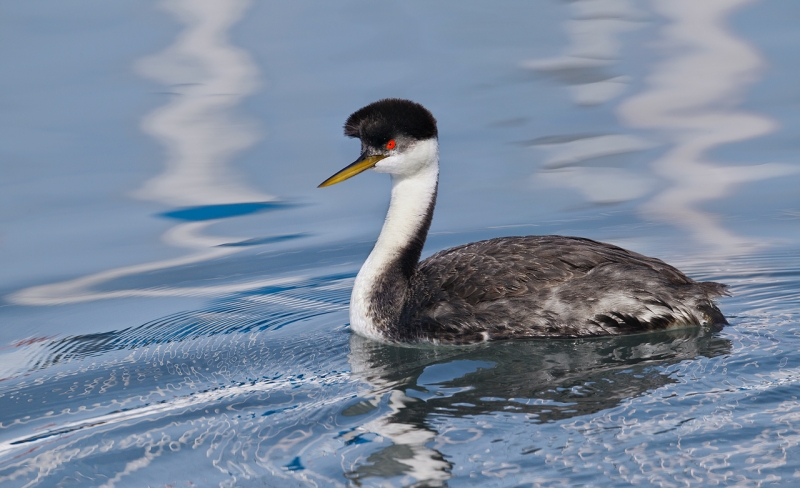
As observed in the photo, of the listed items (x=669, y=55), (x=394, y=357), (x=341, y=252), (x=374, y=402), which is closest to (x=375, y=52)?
(x=669, y=55)

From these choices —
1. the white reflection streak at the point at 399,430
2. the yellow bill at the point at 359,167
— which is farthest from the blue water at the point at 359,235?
the yellow bill at the point at 359,167

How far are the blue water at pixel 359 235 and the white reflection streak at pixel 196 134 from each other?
0.04 m

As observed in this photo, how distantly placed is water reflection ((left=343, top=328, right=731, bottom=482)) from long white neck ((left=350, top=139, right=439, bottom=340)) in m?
0.25

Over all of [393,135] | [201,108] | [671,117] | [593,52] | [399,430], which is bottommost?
[399,430]

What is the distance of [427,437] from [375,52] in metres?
9.18

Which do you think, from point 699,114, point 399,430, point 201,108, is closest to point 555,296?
point 399,430

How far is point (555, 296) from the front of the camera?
25.2 feet

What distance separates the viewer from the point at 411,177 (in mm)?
8352

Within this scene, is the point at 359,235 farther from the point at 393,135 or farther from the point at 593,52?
the point at 593,52

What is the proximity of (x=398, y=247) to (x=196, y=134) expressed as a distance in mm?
5473

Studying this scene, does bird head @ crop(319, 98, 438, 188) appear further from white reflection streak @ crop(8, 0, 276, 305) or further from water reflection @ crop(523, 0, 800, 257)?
water reflection @ crop(523, 0, 800, 257)

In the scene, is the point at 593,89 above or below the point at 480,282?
above

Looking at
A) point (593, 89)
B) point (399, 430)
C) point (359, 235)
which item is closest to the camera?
point (399, 430)

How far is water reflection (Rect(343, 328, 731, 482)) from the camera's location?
240 inches
